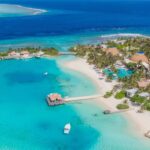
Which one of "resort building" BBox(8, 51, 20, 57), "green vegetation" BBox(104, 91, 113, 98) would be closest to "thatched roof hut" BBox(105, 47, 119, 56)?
"resort building" BBox(8, 51, 20, 57)

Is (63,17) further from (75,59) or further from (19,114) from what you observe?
(19,114)

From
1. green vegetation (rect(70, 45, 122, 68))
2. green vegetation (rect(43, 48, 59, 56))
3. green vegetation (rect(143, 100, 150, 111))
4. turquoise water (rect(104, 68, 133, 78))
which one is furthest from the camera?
green vegetation (rect(43, 48, 59, 56))

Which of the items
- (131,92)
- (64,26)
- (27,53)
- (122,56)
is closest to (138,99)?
(131,92)

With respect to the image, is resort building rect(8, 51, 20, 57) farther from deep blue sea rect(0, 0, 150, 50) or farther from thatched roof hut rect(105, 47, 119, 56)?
thatched roof hut rect(105, 47, 119, 56)

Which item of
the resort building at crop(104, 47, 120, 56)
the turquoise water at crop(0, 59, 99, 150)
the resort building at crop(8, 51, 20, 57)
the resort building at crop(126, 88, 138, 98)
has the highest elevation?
the resort building at crop(104, 47, 120, 56)

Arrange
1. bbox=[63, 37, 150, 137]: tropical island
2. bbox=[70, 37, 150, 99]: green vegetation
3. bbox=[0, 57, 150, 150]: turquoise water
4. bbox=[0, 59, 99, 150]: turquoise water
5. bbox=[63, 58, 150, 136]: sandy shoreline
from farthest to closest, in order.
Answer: bbox=[70, 37, 150, 99]: green vegetation → bbox=[63, 37, 150, 137]: tropical island → bbox=[63, 58, 150, 136]: sandy shoreline → bbox=[0, 59, 99, 150]: turquoise water → bbox=[0, 57, 150, 150]: turquoise water

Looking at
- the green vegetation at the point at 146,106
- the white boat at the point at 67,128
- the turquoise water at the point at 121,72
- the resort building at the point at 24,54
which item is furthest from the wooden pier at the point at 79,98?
the resort building at the point at 24,54

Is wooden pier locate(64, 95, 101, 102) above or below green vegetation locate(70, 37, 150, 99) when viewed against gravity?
below

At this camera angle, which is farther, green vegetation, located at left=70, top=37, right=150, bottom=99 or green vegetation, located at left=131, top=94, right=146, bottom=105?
green vegetation, located at left=70, top=37, right=150, bottom=99

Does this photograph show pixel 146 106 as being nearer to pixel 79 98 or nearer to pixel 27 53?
pixel 79 98
